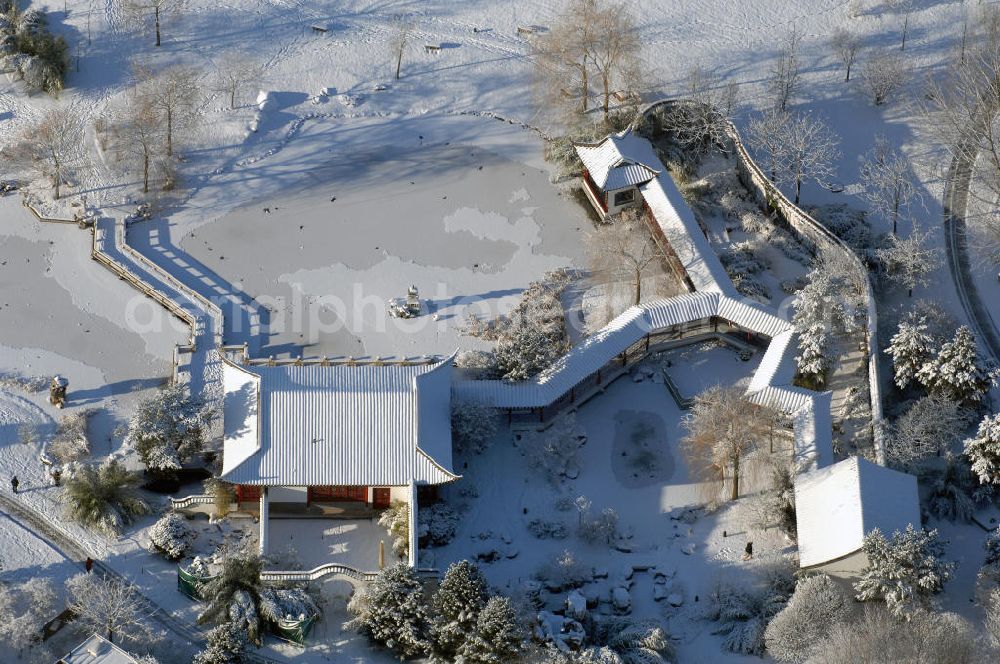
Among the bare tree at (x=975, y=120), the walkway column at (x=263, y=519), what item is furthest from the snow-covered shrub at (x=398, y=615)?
the bare tree at (x=975, y=120)

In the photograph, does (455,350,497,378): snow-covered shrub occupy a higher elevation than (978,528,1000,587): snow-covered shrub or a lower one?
higher

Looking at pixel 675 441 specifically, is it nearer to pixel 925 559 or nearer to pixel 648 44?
pixel 925 559

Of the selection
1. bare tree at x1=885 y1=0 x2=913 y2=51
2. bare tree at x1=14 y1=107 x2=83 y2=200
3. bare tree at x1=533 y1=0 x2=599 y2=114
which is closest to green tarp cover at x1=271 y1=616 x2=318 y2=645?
bare tree at x1=14 y1=107 x2=83 y2=200

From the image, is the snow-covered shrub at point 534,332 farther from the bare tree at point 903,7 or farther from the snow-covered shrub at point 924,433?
the bare tree at point 903,7

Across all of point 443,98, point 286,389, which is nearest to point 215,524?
point 286,389

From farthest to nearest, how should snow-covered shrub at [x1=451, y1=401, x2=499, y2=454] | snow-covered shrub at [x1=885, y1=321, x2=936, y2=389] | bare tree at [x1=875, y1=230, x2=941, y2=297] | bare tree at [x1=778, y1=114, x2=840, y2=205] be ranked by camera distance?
bare tree at [x1=778, y1=114, x2=840, y2=205] < bare tree at [x1=875, y1=230, x2=941, y2=297] < snow-covered shrub at [x1=885, y1=321, x2=936, y2=389] < snow-covered shrub at [x1=451, y1=401, x2=499, y2=454]

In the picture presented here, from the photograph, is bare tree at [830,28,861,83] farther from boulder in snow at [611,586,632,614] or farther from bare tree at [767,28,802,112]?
boulder in snow at [611,586,632,614]
